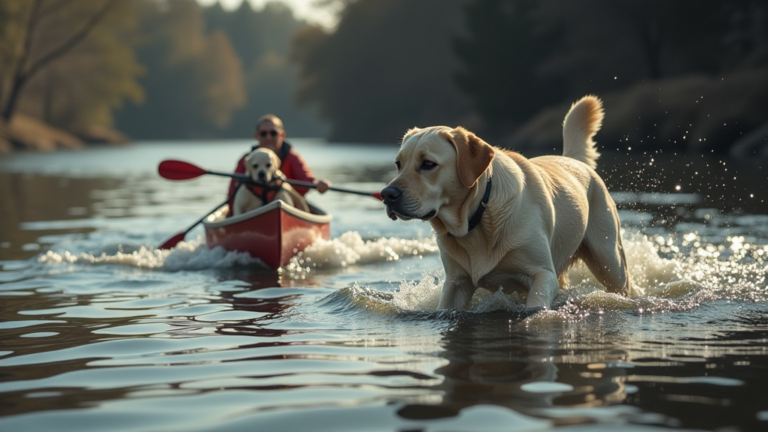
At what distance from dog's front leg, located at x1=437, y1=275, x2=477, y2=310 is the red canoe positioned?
419 centimetres

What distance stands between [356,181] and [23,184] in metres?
9.62

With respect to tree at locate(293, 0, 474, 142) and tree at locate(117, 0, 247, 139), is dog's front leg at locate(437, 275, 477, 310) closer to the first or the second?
tree at locate(293, 0, 474, 142)

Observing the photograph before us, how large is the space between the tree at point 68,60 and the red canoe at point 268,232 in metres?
43.7

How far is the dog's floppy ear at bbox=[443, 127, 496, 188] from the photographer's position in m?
6.00

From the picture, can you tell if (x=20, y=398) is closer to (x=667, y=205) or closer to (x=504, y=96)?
(x=667, y=205)

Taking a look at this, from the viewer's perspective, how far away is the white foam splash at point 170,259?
10.8 metres

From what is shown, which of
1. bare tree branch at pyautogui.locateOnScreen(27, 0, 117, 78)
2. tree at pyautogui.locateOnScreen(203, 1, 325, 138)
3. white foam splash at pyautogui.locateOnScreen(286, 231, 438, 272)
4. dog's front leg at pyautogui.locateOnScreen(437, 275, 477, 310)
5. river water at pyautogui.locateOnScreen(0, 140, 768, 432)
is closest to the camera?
river water at pyautogui.locateOnScreen(0, 140, 768, 432)

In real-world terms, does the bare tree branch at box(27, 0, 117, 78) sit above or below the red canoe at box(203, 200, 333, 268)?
above

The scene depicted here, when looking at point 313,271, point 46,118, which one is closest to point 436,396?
point 313,271

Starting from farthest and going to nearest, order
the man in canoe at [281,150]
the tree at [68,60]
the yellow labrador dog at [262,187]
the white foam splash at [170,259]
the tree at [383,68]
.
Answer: the tree at [383,68]
the tree at [68,60]
the man in canoe at [281,150]
the yellow labrador dog at [262,187]
the white foam splash at [170,259]

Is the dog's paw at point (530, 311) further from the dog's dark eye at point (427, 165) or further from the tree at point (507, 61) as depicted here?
the tree at point (507, 61)

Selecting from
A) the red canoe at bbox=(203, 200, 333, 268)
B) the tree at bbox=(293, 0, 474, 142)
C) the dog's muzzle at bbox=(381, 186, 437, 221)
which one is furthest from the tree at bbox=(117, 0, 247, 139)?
the dog's muzzle at bbox=(381, 186, 437, 221)

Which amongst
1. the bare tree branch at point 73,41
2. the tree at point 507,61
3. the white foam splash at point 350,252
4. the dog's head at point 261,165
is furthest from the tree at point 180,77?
the dog's head at point 261,165

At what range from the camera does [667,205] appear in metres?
16.8
